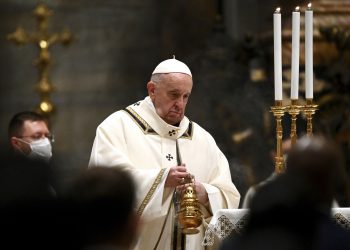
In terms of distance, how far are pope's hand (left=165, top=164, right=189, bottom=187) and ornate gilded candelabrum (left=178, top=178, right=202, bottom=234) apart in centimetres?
19

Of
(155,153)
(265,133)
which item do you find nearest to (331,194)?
(155,153)

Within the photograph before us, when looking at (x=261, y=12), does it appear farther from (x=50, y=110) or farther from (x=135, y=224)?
(x=135, y=224)

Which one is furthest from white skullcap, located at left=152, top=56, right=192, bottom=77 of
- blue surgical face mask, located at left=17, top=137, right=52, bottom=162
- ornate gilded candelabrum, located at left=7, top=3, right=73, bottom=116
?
ornate gilded candelabrum, located at left=7, top=3, right=73, bottom=116

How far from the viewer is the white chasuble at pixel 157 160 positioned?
6.51 m

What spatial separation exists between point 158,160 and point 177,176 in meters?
0.57

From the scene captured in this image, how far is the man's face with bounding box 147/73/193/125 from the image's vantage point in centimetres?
679

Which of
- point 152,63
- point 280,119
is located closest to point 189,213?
point 280,119

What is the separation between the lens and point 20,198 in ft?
11.9

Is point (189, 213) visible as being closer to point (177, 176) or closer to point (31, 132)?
point (177, 176)

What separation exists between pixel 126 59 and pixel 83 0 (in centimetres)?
73

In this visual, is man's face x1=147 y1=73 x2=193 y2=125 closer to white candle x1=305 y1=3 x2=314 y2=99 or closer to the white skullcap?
the white skullcap

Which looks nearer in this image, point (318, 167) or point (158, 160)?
point (318, 167)

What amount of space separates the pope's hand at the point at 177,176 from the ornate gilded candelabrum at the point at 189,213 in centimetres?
19

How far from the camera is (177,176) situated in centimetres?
634
